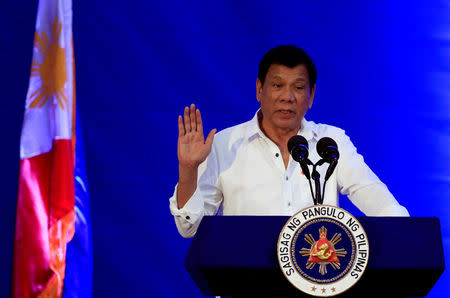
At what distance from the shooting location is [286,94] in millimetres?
2449

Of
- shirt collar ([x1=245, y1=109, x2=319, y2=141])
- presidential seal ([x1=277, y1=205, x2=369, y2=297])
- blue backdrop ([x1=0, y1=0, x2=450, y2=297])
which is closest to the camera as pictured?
presidential seal ([x1=277, y1=205, x2=369, y2=297])

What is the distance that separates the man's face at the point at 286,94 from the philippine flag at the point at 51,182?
84 cm

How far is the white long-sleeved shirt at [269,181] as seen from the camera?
242 centimetres

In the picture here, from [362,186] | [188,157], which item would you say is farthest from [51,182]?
[362,186]

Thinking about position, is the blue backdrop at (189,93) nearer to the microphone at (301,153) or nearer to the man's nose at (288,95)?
the man's nose at (288,95)

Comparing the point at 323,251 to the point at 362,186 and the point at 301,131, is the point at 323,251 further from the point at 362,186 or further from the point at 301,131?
the point at 301,131

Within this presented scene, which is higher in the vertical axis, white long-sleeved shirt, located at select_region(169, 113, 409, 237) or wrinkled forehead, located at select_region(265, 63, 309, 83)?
wrinkled forehead, located at select_region(265, 63, 309, 83)

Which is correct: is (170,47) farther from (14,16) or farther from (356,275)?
(356,275)

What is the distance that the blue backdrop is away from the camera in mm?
3236

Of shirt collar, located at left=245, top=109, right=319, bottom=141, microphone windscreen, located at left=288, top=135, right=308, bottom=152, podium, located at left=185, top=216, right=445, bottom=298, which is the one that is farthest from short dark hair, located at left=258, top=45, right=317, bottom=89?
podium, located at left=185, top=216, right=445, bottom=298

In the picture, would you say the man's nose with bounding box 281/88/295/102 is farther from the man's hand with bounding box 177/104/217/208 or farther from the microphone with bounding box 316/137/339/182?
the microphone with bounding box 316/137/339/182

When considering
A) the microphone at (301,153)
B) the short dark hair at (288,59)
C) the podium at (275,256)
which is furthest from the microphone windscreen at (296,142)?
the short dark hair at (288,59)

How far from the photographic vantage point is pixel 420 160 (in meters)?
3.23

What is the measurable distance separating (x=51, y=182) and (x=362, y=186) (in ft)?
4.04
